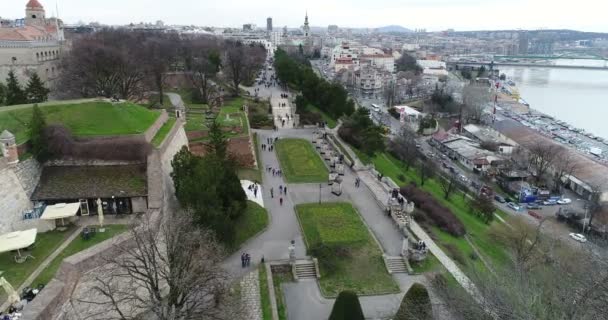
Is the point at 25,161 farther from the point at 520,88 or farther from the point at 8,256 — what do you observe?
the point at 520,88

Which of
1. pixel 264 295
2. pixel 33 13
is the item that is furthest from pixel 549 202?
pixel 33 13

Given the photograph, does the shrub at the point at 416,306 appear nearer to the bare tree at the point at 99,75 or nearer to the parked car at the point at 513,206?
the parked car at the point at 513,206

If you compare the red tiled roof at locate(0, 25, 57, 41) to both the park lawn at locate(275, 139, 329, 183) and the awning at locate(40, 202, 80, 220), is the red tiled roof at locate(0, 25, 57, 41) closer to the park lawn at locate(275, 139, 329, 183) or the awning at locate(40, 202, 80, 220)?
the park lawn at locate(275, 139, 329, 183)

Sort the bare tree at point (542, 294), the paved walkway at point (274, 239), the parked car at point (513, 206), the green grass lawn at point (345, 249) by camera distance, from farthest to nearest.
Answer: the parked car at point (513, 206) → the paved walkway at point (274, 239) → the green grass lawn at point (345, 249) → the bare tree at point (542, 294)

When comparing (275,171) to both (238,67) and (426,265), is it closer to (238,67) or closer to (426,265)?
(426,265)

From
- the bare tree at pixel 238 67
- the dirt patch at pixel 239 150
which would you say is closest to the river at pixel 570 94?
the bare tree at pixel 238 67

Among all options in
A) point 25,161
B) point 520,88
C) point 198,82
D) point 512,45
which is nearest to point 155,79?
point 198,82
